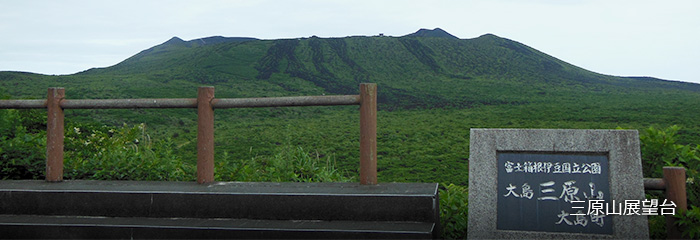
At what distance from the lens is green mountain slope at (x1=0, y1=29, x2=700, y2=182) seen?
703 inches

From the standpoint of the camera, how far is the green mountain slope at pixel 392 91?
58.6ft

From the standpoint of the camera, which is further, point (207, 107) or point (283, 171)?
point (283, 171)

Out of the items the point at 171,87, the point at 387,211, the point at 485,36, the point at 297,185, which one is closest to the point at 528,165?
the point at 387,211

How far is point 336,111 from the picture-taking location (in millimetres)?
30828

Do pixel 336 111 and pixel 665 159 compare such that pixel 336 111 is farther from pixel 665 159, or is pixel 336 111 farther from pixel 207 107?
pixel 665 159

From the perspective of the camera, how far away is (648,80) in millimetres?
51062

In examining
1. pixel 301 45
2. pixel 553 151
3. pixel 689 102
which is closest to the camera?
pixel 553 151

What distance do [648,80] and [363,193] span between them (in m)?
54.5

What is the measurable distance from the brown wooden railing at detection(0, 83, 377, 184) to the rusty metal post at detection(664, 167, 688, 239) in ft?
6.69

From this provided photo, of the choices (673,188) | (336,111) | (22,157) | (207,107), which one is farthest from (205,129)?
(336,111)

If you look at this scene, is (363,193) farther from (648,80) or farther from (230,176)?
(648,80)

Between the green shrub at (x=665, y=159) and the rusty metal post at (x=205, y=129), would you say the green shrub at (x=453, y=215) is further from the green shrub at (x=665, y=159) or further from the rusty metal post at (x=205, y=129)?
the rusty metal post at (x=205, y=129)

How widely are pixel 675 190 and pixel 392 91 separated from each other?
3639 cm

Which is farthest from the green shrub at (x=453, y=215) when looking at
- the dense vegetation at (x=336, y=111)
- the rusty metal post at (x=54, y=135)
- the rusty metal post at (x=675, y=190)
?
the rusty metal post at (x=54, y=135)
